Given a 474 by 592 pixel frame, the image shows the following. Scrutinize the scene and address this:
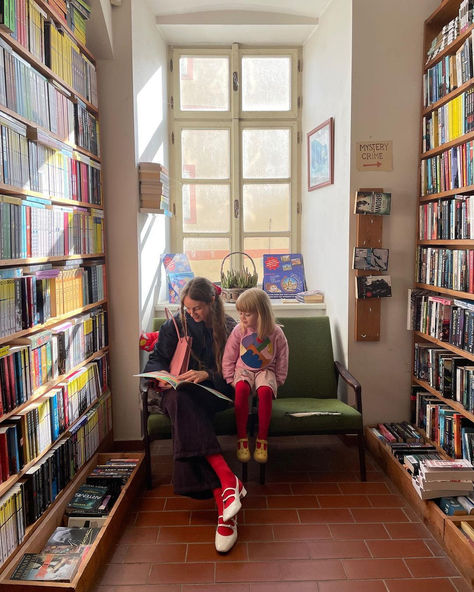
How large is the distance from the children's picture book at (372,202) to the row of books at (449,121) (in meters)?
0.39

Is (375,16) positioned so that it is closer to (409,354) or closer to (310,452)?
(409,354)

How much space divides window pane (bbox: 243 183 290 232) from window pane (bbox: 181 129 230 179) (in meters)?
0.27

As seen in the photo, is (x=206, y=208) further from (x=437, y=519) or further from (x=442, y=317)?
(x=437, y=519)

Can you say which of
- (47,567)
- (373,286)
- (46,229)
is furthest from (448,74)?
(47,567)

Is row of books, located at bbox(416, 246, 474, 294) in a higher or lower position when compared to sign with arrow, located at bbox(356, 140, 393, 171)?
lower

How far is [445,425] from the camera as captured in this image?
305 centimetres

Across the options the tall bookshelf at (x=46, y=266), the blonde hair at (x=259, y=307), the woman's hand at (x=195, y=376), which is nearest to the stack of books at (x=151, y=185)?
the tall bookshelf at (x=46, y=266)

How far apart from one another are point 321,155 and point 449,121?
112 centimetres

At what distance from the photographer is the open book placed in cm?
286

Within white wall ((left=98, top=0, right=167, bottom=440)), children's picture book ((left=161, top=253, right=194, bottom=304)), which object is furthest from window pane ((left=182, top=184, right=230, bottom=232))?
white wall ((left=98, top=0, right=167, bottom=440))

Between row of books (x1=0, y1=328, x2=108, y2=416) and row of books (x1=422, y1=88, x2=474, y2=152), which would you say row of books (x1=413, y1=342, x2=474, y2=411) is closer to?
row of books (x1=422, y1=88, x2=474, y2=152)

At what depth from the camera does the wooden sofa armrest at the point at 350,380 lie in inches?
126

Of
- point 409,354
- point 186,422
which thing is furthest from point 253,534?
point 409,354

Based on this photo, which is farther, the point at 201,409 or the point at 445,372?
the point at 445,372
